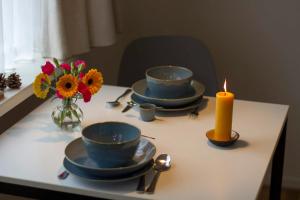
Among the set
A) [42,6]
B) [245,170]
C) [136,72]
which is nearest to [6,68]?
[42,6]

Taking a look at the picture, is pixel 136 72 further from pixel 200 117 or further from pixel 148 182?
pixel 148 182

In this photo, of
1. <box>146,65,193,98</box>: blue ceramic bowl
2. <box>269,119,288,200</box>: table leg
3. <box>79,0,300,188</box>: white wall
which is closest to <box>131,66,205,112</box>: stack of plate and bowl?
<box>146,65,193,98</box>: blue ceramic bowl

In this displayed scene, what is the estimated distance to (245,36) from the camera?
2.71 metres

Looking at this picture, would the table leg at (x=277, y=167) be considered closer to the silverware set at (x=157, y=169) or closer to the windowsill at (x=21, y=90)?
the silverware set at (x=157, y=169)

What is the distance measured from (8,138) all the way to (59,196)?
1.11 ft

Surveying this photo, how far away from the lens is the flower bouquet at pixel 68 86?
1668 mm

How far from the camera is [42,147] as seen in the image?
63.5 inches

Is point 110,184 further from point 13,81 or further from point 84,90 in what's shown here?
point 13,81

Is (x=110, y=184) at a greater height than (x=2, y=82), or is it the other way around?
(x=2, y=82)

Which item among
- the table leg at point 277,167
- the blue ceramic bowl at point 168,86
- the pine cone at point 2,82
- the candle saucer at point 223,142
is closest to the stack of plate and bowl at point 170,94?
the blue ceramic bowl at point 168,86

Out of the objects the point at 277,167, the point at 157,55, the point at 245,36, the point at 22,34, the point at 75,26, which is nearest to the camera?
the point at 277,167

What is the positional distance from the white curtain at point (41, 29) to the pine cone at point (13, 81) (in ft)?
0.14

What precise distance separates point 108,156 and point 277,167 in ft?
2.55

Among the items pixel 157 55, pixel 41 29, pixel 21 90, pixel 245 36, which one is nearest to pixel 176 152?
pixel 21 90
